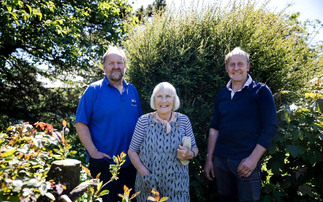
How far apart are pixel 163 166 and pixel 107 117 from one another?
89cm

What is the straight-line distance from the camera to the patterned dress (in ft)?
8.56

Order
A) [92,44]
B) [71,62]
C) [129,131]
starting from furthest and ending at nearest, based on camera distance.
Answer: [92,44]
[71,62]
[129,131]

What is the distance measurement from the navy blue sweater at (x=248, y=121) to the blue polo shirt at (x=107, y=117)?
1133 millimetres

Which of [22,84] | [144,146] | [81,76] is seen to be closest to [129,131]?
[144,146]

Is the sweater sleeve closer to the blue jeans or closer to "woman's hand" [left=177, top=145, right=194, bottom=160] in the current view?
the blue jeans

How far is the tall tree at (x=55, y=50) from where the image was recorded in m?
8.00

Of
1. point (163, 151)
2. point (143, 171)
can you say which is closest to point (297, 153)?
point (163, 151)

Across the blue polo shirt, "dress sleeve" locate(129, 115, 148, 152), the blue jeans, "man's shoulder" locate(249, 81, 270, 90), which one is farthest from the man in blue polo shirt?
"man's shoulder" locate(249, 81, 270, 90)

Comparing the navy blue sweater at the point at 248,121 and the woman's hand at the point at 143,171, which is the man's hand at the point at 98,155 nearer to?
the woman's hand at the point at 143,171

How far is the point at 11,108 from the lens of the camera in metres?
9.92

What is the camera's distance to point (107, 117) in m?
3.01

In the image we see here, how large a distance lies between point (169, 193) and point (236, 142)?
3.04 feet

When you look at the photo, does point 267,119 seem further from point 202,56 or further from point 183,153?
point 202,56

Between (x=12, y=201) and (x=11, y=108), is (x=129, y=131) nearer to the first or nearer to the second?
(x=12, y=201)
